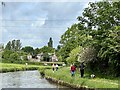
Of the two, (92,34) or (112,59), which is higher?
(92,34)

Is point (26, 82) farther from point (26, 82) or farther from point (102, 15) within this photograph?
point (102, 15)

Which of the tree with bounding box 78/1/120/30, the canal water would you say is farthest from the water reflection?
the tree with bounding box 78/1/120/30

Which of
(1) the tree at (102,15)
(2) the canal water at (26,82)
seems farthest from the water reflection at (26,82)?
(1) the tree at (102,15)

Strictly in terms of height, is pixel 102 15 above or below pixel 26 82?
above

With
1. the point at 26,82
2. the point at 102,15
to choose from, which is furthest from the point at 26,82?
the point at 102,15

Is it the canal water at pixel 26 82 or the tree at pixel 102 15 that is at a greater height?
the tree at pixel 102 15

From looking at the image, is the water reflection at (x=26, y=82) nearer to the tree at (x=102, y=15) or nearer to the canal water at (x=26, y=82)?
the canal water at (x=26, y=82)

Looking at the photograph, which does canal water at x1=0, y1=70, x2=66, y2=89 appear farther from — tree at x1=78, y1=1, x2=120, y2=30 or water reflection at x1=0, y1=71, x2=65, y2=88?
tree at x1=78, y1=1, x2=120, y2=30

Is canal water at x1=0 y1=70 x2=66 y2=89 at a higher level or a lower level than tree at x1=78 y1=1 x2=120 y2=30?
lower

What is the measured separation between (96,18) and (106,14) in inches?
95.9

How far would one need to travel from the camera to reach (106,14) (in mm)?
42906

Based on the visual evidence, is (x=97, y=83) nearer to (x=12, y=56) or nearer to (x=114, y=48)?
(x=114, y=48)

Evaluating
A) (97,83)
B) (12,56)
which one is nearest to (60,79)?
(97,83)

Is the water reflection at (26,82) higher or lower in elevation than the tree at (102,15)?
lower
